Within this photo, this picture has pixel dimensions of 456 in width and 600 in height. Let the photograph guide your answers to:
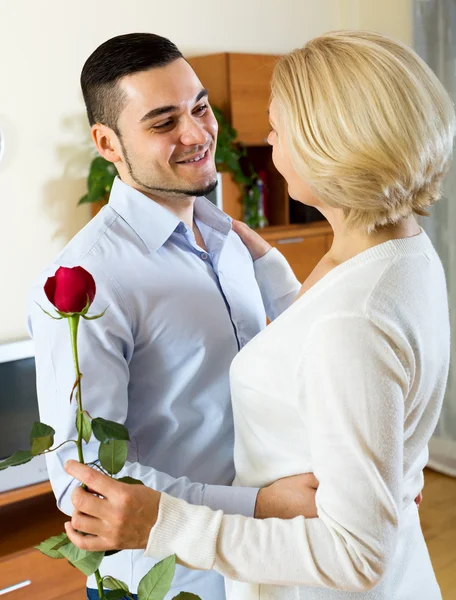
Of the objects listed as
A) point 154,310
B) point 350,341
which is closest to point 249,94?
point 154,310

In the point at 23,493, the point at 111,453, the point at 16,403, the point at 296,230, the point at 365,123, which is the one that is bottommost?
the point at 23,493

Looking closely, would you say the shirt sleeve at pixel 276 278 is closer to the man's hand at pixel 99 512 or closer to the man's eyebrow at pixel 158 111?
the man's eyebrow at pixel 158 111

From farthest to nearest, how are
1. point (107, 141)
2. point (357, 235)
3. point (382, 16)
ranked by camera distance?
point (382, 16)
point (107, 141)
point (357, 235)

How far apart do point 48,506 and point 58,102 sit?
5.53 ft

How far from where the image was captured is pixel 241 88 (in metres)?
3.64

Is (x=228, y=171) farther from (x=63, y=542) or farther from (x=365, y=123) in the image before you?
(x=63, y=542)

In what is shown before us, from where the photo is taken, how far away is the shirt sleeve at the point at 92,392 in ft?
4.15

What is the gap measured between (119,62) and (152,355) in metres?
0.56

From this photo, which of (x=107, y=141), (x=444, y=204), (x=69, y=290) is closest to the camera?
(x=69, y=290)

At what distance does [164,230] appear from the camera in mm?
1485

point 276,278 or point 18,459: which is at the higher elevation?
point 18,459

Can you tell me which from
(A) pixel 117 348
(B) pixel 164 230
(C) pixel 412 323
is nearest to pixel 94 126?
(B) pixel 164 230

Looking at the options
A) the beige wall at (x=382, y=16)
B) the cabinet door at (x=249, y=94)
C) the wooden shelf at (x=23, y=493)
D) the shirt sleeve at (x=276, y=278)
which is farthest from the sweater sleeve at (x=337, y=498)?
the beige wall at (x=382, y=16)

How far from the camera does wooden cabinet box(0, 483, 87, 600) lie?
9.36 feet
